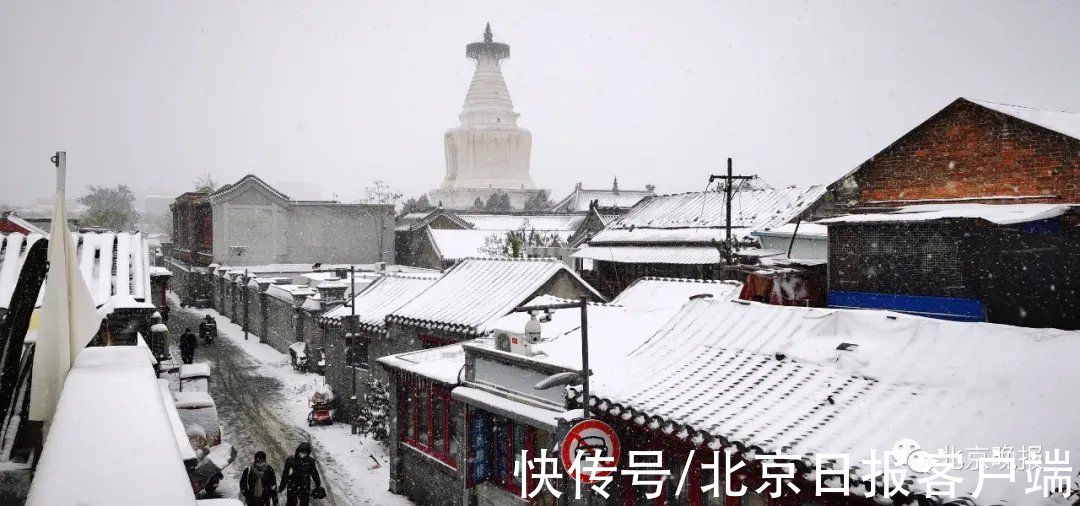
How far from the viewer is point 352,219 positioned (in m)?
47.9

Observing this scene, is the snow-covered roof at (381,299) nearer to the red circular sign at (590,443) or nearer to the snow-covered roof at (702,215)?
the snow-covered roof at (702,215)

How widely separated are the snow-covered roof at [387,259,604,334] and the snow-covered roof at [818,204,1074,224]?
7697 millimetres

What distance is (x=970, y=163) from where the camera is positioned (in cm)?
1352

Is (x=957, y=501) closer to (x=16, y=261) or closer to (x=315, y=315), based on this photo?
(x=16, y=261)

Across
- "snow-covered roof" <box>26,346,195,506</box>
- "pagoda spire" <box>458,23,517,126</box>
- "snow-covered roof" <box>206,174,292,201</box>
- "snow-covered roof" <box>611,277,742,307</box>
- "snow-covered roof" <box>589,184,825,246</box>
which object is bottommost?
"snow-covered roof" <box>611,277,742,307</box>

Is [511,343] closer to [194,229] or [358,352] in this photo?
[358,352]

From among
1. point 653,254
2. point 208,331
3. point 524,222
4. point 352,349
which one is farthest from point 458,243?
point 352,349

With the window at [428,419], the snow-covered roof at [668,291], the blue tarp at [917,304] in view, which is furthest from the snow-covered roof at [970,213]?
the window at [428,419]

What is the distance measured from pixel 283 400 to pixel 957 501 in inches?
862

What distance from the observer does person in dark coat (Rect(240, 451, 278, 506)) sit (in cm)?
1378

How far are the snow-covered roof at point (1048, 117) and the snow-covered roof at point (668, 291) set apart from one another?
22.4 ft

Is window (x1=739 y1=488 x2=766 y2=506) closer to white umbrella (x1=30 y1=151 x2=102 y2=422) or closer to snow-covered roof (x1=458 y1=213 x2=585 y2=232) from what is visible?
white umbrella (x1=30 y1=151 x2=102 y2=422)

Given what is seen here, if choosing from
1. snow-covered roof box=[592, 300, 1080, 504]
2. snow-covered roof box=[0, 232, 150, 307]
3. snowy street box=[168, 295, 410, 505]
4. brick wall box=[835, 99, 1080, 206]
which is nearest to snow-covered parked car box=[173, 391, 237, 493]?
snow-covered roof box=[0, 232, 150, 307]

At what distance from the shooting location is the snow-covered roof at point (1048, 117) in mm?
12102
